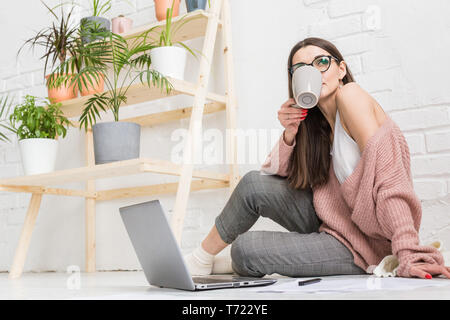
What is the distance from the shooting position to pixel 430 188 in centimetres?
154

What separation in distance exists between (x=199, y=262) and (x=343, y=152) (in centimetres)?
50

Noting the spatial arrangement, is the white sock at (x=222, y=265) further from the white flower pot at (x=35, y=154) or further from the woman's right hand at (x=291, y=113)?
the white flower pot at (x=35, y=154)

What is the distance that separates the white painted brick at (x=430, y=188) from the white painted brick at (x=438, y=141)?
9cm

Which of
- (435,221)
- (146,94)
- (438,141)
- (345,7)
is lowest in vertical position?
(435,221)

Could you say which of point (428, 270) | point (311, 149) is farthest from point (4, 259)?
point (428, 270)

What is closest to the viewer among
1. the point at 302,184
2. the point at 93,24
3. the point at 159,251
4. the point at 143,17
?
the point at 159,251

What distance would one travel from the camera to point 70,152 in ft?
7.66

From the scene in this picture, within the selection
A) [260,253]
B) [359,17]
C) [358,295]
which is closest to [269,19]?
[359,17]

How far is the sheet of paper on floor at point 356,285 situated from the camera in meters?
0.94

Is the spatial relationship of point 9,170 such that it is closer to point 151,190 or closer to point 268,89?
point 151,190

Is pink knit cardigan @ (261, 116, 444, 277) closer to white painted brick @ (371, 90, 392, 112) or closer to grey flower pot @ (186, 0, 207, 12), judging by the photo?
white painted brick @ (371, 90, 392, 112)

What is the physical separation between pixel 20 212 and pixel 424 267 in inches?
74.5

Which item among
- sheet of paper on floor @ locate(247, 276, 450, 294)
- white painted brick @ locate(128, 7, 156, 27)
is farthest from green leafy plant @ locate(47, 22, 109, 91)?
sheet of paper on floor @ locate(247, 276, 450, 294)

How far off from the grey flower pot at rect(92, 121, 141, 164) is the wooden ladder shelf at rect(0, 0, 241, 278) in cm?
5
